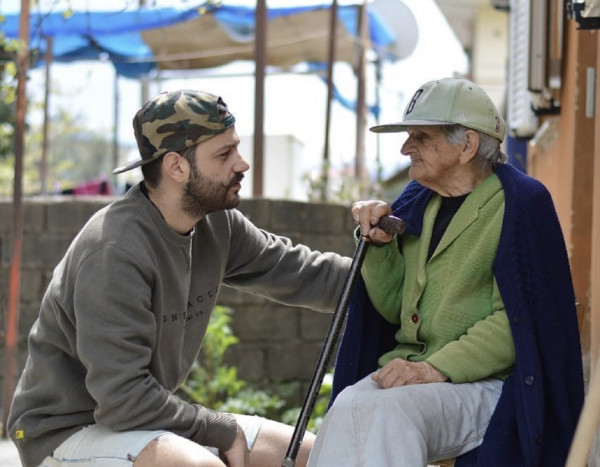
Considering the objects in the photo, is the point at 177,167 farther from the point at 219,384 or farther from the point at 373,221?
the point at 219,384

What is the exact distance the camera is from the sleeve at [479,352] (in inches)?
126

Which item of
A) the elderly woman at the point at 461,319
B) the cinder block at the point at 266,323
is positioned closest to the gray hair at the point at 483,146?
the elderly woman at the point at 461,319

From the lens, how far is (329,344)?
3.37m

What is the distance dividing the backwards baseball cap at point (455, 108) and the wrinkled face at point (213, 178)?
528 mm

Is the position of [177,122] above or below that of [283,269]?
above

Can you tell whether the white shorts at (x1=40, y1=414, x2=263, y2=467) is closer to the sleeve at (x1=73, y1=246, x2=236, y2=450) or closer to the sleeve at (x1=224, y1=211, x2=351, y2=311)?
the sleeve at (x1=73, y1=246, x2=236, y2=450)

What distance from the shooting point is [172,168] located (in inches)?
140

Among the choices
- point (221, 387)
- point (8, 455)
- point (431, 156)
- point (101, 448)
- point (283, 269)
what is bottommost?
point (8, 455)

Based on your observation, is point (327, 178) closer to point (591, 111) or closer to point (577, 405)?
point (591, 111)

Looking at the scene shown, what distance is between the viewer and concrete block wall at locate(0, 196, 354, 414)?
7676 mm

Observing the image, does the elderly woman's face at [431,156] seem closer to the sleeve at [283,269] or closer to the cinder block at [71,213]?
the sleeve at [283,269]

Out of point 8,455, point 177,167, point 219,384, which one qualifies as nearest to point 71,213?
point 219,384

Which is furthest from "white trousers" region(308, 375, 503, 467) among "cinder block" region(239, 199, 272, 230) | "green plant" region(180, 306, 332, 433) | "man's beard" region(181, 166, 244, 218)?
"cinder block" region(239, 199, 272, 230)

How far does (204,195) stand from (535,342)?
107 centimetres
